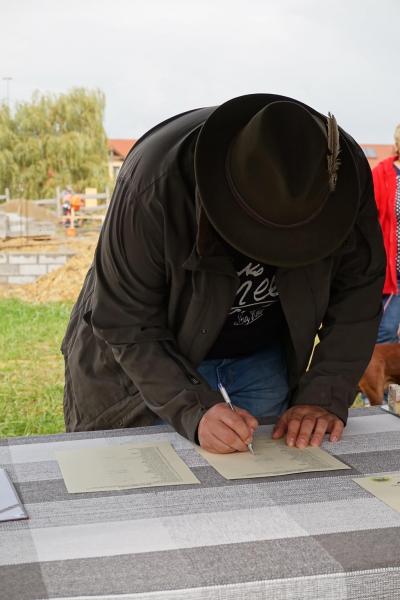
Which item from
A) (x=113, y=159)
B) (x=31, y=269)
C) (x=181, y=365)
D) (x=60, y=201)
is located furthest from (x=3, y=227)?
(x=181, y=365)

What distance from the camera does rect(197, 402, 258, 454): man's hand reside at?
165 cm

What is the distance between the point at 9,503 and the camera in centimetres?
135

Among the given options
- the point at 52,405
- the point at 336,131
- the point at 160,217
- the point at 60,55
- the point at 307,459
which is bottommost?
the point at 52,405

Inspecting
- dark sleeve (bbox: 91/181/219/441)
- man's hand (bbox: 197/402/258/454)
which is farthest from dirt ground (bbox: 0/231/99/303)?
man's hand (bbox: 197/402/258/454)

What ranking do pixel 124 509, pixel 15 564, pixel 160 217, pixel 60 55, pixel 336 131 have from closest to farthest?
pixel 15 564 < pixel 124 509 < pixel 336 131 < pixel 160 217 < pixel 60 55

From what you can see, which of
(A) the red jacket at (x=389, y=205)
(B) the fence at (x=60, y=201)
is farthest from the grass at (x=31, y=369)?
(A) the red jacket at (x=389, y=205)

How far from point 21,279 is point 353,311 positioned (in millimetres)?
8354

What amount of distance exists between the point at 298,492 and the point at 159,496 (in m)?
0.23

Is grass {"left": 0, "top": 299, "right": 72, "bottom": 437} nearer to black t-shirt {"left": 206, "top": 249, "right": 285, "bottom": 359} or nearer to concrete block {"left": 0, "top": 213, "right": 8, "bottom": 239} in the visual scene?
concrete block {"left": 0, "top": 213, "right": 8, "bottom": 239}

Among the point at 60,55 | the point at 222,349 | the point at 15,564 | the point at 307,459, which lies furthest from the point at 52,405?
the point at 60,55

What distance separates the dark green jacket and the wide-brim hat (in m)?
0.14

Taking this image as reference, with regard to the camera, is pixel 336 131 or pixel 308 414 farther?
pixel 308 414

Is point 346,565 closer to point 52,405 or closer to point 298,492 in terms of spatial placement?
point 298,492

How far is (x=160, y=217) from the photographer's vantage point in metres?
1.78
